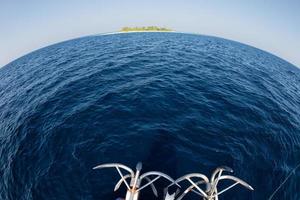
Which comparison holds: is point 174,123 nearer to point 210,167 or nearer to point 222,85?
point 210,167

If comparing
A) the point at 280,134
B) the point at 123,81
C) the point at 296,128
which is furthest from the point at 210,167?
the point at 123,81

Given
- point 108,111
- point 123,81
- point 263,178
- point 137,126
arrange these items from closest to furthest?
point 263,178, point 137,126, point 108,111, point 123,81

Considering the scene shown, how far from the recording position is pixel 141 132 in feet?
76.1

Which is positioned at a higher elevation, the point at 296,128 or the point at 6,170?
the point at 6,170

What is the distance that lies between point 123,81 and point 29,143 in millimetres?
19248

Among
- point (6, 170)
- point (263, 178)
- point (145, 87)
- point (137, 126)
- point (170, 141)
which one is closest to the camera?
point (263, 178)

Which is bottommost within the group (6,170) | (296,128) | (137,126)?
(296,128)


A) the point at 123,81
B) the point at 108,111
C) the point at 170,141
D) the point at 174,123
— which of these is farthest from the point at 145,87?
the point at 170,141

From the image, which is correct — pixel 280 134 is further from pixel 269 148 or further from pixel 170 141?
pixel 170 141

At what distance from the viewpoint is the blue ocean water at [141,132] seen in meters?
18.4

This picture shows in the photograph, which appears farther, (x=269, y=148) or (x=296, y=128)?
(x=296, y=128)

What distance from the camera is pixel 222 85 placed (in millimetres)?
38375

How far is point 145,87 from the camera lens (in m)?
34.8

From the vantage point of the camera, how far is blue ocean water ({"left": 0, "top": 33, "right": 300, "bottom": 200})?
60.2 ft
